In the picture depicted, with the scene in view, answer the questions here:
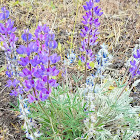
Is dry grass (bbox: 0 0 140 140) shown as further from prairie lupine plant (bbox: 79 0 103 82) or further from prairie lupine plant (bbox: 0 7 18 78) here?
prairie lupine plant (bbox: 0 7 18 78)

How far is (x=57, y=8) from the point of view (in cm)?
424

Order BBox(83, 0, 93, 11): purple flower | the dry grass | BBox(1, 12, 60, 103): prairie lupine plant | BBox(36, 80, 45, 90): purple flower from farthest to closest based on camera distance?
1. the dry grass
2. BBox(83, 0, 93, 11): purple flower
3. BBox(36, 80, 45, 90): purple flower
4. BBox(1, 12, 60, 103): prairie lupine plant

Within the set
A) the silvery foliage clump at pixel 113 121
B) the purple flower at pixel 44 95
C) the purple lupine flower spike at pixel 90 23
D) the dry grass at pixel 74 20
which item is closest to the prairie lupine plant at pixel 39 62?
the purple flower at pixel 44 95

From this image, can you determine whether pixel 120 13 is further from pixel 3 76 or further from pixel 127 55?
pixel 3 76

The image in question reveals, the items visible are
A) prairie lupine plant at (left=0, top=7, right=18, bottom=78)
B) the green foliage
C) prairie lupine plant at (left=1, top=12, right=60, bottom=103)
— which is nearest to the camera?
prairie lupine plant at (left=1, top=12, right=60, bottom=103)

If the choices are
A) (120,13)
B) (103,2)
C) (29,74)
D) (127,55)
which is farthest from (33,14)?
(29,74)

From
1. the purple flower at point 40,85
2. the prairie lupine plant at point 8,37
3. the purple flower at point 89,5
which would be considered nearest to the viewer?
the purple flower at point 40,85

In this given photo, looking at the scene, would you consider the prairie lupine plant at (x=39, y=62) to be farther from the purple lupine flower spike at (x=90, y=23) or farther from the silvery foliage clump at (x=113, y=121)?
the silvery foliage clump at (x=113, y=121)

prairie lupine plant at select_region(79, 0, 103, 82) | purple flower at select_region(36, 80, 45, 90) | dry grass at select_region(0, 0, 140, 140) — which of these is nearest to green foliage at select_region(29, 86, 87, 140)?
prairie lupine plant at select_region(79, 0, 103, 82)

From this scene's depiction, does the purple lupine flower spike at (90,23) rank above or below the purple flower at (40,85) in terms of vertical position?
above

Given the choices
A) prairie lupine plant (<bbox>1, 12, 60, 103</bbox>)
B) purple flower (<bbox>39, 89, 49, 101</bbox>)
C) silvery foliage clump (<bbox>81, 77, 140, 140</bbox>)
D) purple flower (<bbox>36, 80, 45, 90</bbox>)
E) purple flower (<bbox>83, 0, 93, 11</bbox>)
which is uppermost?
purple flower (<bbox>83, 0, 93, 11</bbox>)

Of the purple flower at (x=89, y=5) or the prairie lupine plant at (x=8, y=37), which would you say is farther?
the purple flower at (x=89, y=5)

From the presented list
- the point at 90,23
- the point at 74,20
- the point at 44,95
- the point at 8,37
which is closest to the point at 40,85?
the point at 44,95

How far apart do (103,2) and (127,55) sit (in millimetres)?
1602
